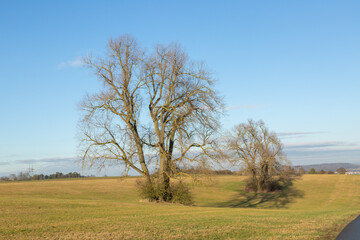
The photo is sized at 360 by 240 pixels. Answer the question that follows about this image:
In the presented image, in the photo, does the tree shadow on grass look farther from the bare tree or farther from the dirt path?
the dirt path

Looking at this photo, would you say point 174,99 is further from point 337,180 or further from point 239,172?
point 337,180

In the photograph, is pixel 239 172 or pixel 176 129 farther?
pixel 239 172

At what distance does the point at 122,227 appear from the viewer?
12.7 m

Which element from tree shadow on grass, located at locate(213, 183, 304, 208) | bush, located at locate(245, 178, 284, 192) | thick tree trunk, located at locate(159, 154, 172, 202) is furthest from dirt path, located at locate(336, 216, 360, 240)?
bush, located at locate(245, 178, 284, 192)

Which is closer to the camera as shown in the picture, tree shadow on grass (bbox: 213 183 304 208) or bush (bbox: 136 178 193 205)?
bush (bbox: 136 178 193 205)

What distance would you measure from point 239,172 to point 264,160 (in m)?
4.75

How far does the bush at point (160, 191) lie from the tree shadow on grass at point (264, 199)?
16240 millimetres

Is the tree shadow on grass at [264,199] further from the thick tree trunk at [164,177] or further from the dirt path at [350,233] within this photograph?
the dirt path at [350,233]

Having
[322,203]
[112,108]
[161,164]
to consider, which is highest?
[112,108]

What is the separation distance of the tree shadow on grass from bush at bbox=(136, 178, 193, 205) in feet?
53.3

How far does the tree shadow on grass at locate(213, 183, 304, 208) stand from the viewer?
46981 millimetres

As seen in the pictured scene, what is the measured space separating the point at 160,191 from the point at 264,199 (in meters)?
28.4

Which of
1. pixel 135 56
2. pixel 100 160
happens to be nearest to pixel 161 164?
pixel 100 160

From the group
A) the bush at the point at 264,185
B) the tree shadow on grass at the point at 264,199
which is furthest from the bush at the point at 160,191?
the bush at the point at 264,185
